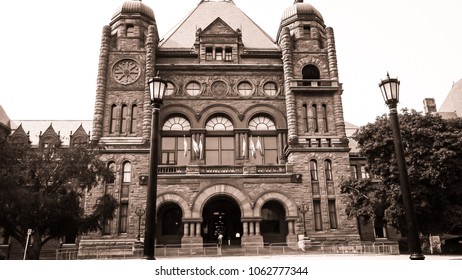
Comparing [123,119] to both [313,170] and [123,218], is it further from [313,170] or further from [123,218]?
[313,170]

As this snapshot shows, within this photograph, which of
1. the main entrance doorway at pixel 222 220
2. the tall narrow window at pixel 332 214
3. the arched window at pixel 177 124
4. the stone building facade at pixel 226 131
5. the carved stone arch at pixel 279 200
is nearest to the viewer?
the carved stone arch at pixel 279 200

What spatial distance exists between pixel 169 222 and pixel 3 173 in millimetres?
14168

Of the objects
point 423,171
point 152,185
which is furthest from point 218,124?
point 152,185

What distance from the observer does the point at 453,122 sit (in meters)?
25.0

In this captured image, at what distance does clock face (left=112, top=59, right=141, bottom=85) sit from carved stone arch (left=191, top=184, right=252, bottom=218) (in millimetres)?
12752

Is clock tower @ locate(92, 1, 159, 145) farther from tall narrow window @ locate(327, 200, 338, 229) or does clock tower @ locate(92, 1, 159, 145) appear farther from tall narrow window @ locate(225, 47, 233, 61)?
tall narrow window @ locate(327, 200, 338, 229)

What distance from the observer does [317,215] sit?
102 feet

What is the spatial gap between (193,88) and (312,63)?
37.8ft

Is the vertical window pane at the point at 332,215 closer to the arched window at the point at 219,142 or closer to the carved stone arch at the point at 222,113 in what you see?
the arched window at the point at 219,142

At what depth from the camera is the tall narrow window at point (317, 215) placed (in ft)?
101

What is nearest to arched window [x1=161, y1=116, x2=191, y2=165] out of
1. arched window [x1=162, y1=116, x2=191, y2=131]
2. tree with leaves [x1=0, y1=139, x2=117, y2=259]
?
arched window [x1=162, y1=116, x2=191, y2=131]

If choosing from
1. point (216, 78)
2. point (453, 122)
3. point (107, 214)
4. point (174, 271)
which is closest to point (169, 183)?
point (107, 214)

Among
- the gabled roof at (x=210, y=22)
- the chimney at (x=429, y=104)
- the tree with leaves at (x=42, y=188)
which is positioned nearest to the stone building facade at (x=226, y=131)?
the gabled roof at (x=210, y=22)

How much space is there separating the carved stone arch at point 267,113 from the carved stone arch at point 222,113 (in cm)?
74
